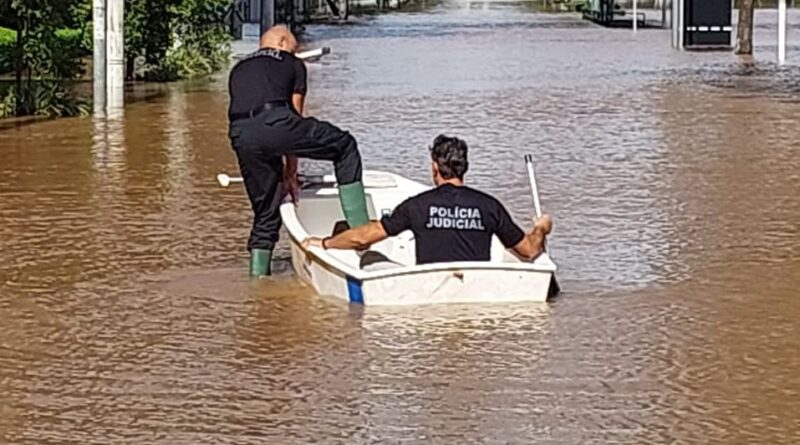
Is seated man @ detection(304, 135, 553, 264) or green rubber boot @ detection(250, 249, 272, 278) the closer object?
seated man @ detection(304, 135, 553, 264)

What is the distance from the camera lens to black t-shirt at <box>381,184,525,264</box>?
31.9ft

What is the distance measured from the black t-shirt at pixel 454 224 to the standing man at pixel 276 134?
34.3 inches

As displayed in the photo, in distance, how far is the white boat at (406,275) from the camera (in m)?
9.61

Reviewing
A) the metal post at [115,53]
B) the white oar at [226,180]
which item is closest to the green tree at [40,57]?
the metal post at [115,53]

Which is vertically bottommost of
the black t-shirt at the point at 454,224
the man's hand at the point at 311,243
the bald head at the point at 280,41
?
the man's hand at the point at 311,243

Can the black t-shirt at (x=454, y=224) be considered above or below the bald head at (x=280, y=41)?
below

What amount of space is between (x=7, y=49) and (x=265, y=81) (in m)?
16.1

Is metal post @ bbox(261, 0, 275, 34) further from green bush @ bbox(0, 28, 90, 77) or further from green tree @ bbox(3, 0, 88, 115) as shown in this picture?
green tree @ bbox(3, 0, 88, 115)

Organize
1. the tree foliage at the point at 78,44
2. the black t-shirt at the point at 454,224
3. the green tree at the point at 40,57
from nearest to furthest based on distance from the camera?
1. the black t-shirt at the point at 454,224
2. the green tree at the point at 40,57
3. the tree foliage at the point at 78,44

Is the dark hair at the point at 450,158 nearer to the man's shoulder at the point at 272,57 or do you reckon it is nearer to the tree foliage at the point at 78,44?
the man's shoulder at the point at 272,57

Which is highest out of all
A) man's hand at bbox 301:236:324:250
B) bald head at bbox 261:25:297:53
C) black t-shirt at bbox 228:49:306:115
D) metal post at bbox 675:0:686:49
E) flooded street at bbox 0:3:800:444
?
metal post at bbox 675:0:686:49

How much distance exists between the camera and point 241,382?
8188mm

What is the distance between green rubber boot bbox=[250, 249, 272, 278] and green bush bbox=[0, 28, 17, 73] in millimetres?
14268

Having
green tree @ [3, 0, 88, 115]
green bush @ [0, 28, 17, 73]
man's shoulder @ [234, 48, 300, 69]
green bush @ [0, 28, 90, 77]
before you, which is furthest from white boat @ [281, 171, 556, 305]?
green bush @ [0, 28, 17, 73]
